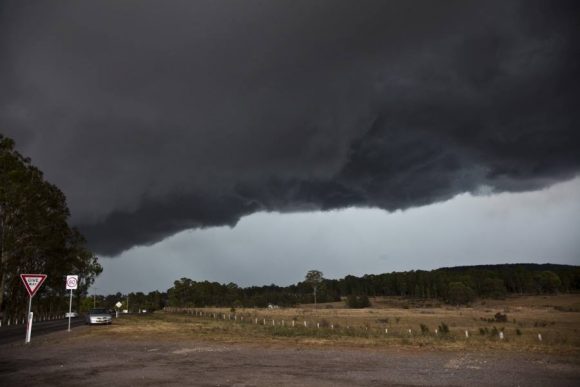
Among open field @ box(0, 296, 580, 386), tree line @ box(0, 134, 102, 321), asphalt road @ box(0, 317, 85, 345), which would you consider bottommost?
asphalt road @ box(0, 317, 85, 345)

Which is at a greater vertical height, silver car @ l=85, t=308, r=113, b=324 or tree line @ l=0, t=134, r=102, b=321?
tree line @ l=0, t=134, r=102, b=321

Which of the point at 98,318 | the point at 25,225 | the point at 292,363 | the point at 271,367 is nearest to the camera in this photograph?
the point at 271,367

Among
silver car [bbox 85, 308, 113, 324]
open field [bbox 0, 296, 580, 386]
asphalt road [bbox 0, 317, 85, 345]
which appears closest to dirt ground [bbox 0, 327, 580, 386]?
open field [bbox 0, 296, 580, 386]

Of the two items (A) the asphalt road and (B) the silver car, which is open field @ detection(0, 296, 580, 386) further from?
(B) the silver car

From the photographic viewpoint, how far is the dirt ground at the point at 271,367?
12.5m

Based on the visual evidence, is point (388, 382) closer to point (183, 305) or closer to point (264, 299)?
point (183, 305)

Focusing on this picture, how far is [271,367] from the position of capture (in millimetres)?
15094

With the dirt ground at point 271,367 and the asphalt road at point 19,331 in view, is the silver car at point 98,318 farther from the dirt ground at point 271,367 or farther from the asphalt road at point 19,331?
the dirt ground at point 271,367

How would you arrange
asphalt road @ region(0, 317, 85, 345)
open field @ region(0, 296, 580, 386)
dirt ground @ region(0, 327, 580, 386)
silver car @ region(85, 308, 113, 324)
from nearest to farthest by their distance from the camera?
dirt ground @ region(0, 327, 580, 386) < open field @ region(0, 296, 580, 386) < asphalt road @ region(0, 317, 85, 345) < silver car @ region(85, 308, 113, 324)

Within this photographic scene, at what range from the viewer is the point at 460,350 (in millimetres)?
20078

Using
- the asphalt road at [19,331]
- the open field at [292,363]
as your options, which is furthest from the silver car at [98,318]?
the open field at [292,363]

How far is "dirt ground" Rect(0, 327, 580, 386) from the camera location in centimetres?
1246

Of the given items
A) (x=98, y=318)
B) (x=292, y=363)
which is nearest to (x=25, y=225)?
(x=98, y=318)

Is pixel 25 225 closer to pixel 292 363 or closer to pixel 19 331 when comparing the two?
pixel 19 331
